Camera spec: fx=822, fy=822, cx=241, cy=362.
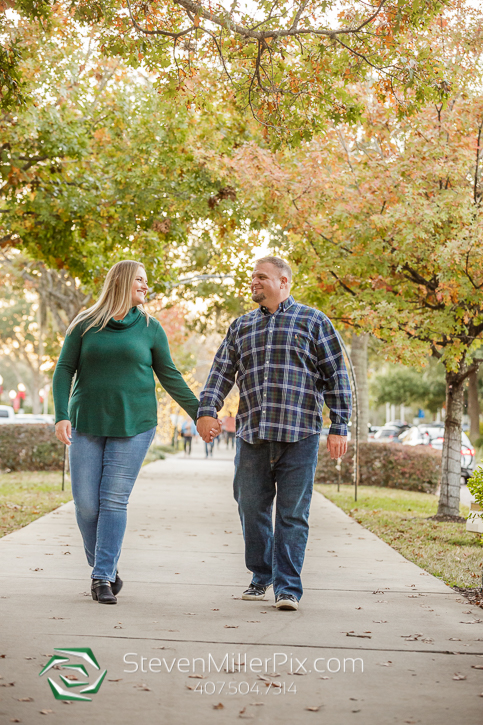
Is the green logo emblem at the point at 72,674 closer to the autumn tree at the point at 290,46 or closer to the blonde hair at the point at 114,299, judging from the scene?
the blonde hair at the point at 114,299

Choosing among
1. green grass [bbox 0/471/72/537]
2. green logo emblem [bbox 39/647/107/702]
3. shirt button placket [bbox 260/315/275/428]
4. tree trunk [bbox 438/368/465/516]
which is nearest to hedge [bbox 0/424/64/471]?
green grass [bbox 0/471/72/537]

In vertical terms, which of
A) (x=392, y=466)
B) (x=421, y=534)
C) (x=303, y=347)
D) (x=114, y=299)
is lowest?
(x=421, y=534)

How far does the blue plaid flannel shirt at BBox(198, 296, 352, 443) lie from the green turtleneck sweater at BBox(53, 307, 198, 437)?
400 mm

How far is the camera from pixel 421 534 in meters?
9.21

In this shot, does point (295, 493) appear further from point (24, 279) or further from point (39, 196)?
point (24, 279)

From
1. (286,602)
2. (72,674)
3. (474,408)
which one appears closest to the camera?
(72,674)

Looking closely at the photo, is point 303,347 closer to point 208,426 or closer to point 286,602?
point 208,426

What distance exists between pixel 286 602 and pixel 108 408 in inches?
61.1

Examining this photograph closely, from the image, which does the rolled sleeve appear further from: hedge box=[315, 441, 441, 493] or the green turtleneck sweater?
hedge box=[315, 441, 441, 493]

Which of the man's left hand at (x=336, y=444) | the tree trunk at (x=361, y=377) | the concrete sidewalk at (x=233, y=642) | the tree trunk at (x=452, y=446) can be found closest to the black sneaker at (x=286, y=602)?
the concrete sidewalk at (x=233, y=642)

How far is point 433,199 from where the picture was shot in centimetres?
927

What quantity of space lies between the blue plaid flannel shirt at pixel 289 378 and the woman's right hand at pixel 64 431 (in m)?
0.80

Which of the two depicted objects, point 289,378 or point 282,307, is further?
point 282,307

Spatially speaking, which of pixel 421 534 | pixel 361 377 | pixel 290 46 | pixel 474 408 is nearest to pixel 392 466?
pixel 361 377
